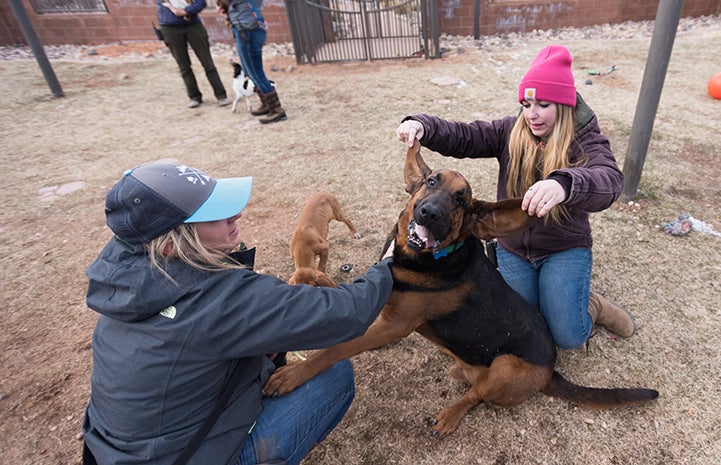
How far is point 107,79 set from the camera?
11109 mm

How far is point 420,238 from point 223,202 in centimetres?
117

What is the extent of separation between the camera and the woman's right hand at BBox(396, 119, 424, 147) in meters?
2.85

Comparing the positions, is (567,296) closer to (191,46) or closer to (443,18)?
(191,46)

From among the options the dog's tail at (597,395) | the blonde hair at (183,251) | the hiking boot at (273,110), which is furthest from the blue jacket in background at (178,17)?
the dog's tail at (597,395)

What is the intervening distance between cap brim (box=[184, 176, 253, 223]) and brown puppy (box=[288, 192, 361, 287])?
67.2 inches

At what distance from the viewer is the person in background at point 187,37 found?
303 inches

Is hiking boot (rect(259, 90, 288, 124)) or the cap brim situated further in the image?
hiking boot (rect(259, 90, 288, 124))

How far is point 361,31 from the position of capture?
39.4 ft

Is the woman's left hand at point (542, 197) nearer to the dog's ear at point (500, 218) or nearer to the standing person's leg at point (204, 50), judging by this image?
the dog's ear at point (500, 218)

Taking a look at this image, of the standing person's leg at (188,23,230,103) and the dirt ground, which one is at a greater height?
the standing person's leg at (188,23,230,103)

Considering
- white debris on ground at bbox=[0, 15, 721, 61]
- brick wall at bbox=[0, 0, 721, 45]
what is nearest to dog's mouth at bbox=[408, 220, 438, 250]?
white debris on ground at bbox=[0, 15, 721, 61]

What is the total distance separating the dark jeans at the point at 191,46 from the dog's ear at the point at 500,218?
26.7ft

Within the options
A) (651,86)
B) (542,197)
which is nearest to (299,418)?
(542,197)

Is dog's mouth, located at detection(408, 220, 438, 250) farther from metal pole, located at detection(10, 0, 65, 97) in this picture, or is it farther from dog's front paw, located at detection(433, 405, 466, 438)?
metal pole, located at detection(10, 0, 65, 97)
